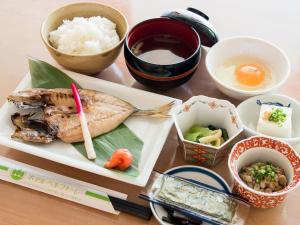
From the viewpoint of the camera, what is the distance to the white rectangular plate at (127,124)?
136 cm

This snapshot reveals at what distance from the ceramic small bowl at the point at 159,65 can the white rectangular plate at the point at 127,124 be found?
0.18ft

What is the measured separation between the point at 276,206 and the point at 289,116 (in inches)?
11.6

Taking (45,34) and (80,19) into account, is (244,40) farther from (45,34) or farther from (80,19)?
(45,34)

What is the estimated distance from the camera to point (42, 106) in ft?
5.01

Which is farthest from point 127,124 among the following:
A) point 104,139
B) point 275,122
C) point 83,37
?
point 275,122

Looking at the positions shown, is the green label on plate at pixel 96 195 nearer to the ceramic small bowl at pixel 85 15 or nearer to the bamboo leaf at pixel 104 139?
the bamboo leaf at pixel 104 139

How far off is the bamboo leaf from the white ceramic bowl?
0.35m

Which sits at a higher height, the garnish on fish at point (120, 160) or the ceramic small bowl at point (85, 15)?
the ceramic small bowl at point (85, 15)

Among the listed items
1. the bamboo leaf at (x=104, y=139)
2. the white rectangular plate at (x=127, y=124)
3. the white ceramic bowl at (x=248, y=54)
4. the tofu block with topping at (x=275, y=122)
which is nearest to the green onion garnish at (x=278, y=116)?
the tofu block with topping at (x=275, y=122)

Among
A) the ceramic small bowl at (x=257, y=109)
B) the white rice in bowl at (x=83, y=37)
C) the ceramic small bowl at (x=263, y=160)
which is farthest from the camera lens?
the white rice in bowl at (x=83, y=37)

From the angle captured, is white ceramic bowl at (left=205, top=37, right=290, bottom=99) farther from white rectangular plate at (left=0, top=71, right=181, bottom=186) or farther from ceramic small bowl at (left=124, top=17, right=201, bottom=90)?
white rectangular plate at (left=0, top=71, right=181, bottom=186)

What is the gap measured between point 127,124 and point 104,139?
0.33ft

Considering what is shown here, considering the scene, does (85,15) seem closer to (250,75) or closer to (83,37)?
(83,37)

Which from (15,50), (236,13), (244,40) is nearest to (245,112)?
(244,40)
